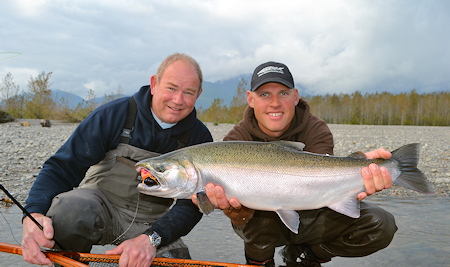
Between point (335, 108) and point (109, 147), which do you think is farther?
point (335, 108)

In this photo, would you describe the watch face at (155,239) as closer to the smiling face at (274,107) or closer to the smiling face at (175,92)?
the smiling face at (175,92)

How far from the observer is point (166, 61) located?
3447mm

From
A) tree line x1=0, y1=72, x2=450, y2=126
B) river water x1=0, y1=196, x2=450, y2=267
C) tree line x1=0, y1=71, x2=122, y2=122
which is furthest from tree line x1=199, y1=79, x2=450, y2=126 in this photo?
river water x1=0, y1=196, x2=450, y2=267

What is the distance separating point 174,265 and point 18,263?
5.10 ft

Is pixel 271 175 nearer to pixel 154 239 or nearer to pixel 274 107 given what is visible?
pixel 274 107

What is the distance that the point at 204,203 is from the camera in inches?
110

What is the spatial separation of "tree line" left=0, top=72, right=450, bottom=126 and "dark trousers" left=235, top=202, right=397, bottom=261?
78.1ft

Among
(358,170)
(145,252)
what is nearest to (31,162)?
(145,252)

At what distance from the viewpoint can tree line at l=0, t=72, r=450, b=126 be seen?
2597cm

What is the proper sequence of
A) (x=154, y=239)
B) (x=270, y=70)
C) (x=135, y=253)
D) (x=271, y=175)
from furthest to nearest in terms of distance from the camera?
1. (x=270, y=70)
2. (x=271, y=175)
3. (x=154, y=239)
4. (x=135, y=253)

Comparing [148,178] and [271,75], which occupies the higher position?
[271,75]

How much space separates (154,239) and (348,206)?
4.78ft

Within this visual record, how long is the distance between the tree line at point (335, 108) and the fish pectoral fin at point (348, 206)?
956 inches

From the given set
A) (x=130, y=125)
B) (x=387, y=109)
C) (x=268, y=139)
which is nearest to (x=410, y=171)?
(x=268, y=139)
